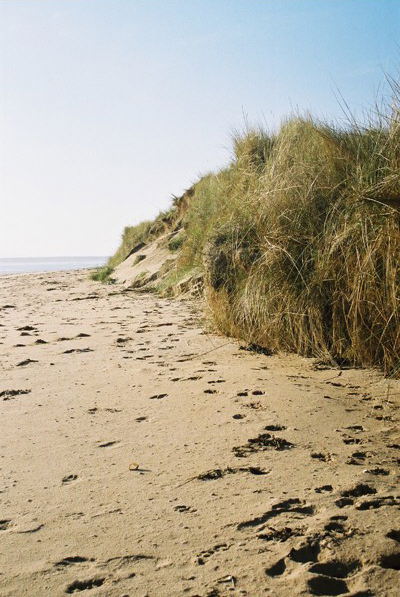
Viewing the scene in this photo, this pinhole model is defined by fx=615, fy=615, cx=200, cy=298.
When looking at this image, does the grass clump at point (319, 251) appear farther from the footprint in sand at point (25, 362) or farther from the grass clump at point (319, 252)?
the footprint in sand at point (25, 362)

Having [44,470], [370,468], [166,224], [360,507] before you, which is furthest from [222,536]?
[166,224]

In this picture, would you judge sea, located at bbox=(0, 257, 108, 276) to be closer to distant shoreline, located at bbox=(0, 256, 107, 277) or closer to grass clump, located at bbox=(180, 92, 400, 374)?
distant shoreline, located at bbox=(0, 256, 107, 277)

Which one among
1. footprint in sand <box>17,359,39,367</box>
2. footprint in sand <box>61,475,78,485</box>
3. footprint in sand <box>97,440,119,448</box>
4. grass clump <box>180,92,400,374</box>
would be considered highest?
grass clump <box>180,92,400,374</box>

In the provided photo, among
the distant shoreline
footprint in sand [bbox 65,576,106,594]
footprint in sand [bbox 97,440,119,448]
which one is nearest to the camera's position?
footprint in sand [bbox 65,576,106,594]

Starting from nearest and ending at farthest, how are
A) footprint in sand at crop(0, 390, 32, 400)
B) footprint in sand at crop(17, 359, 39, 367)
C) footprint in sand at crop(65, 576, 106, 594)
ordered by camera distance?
footprint in sand at crop(65, 576, 106, 594) < footprint in sand at crop(0, 390, 32, 400) < footprint in sand at crop(17, 359, 39, 367)

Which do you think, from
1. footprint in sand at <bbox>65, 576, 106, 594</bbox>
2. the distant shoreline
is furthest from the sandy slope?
the distant shoreline

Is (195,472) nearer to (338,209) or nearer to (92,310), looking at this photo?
(338,209)

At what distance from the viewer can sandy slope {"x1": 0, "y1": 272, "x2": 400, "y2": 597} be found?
5.41 ft

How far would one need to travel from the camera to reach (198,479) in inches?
88.4

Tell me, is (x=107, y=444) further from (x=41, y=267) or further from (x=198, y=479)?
(x=41, y=267)

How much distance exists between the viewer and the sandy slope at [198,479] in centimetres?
165

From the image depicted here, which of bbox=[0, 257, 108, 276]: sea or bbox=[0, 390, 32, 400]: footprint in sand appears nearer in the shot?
bbox=[0, 390, 32, 400]: footprint in sand

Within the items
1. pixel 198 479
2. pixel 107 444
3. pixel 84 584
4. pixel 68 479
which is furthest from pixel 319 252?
pixel 84 584

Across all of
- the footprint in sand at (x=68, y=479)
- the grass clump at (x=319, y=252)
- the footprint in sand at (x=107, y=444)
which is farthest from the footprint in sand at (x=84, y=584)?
the grass clump at (x=319, y=252)
